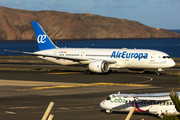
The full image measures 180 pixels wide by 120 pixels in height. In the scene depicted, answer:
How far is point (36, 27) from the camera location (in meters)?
64.8

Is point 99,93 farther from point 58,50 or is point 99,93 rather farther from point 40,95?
point 58,50

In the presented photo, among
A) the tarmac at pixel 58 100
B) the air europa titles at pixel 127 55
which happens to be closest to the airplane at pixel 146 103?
the tarmac at pixel 58 100

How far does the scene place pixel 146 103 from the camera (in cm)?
2052

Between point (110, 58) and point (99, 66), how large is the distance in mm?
3541

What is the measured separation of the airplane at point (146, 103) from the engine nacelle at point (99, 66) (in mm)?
31470

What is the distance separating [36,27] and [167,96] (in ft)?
157

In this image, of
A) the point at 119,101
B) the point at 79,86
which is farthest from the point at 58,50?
the point at 119,101

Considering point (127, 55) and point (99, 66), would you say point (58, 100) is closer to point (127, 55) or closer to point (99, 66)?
point (99, 66)

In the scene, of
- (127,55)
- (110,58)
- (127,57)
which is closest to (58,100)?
(127,57)

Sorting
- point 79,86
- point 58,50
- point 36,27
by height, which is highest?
point 36,27

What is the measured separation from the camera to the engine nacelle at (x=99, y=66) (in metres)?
52.5

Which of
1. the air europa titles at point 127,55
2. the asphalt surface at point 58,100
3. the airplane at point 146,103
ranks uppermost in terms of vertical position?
the air europa titles at point 127,55

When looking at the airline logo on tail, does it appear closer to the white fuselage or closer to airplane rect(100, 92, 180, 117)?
the white fuselage

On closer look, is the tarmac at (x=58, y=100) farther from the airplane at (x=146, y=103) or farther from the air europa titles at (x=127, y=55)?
the air europa titles at (x=127, y=55)
